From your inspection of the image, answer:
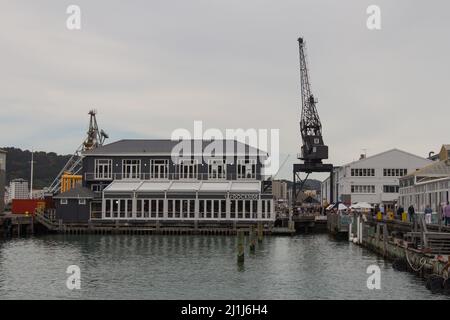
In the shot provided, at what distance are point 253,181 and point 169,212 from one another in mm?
11815

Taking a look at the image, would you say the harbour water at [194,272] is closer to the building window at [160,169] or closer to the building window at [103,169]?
the building window at [160,169]

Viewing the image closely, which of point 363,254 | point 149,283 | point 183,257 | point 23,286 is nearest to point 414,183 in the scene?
point 363,254

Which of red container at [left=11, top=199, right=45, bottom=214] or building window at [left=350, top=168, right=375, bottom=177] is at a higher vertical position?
building window at [left=350, top=168, right=375, bottom=177]

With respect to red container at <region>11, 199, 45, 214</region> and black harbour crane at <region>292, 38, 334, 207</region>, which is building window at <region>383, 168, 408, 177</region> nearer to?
black harbour crane at <region>292, 38, 334, 207</region>

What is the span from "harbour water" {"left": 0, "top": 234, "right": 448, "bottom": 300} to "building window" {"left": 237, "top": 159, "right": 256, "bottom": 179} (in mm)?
19270

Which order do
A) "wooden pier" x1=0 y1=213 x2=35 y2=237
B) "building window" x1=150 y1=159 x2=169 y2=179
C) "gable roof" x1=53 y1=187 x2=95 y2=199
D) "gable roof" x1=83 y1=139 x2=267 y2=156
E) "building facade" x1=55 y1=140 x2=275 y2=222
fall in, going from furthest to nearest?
"building window" x1=150 y1=159 x2=169 y2=179 → "gable roof" x1=83 y1=139 x2=267 y2=156 → "gable roof" x1=53 y1=187 x2=95 y2=199 → "building facade" x1=55 y1=140 x2=275 y2=222 → "wooden pier" x1=0 y1=213 x2=35 y2=237

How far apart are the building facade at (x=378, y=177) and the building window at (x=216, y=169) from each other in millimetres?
28932

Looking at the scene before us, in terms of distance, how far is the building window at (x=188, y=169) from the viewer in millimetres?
76312

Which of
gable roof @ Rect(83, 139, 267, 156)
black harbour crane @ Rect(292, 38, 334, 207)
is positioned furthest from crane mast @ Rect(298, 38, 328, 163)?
gable roof @ Rect(83, 139, 267, 156)

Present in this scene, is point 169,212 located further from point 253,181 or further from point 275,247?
point 275,247

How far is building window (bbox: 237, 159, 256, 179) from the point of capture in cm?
7531

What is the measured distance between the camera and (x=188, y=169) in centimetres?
7650

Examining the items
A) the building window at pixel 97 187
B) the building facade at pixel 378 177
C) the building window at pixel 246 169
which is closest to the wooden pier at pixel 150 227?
the building window at pixel 97 187

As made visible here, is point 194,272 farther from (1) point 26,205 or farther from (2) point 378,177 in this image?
(2) point 378,177
